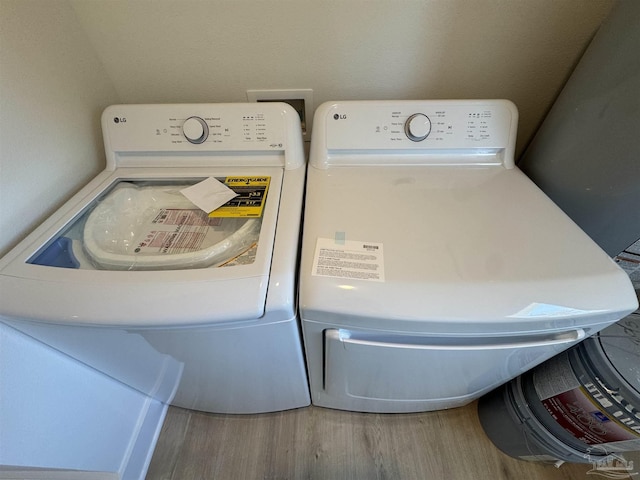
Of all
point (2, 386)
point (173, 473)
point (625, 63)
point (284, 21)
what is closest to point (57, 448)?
point (2, 386)

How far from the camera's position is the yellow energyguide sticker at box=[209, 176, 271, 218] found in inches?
29.3

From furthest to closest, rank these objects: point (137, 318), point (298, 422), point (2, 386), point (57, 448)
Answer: point (298, 422) < point (57, 448) < point (2, 386) < point (137, 318)

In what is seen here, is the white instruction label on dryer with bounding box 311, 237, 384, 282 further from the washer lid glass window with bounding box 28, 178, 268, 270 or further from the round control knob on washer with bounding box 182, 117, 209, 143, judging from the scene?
the round control knob on washer with bounding box 182, 117, 209, 143

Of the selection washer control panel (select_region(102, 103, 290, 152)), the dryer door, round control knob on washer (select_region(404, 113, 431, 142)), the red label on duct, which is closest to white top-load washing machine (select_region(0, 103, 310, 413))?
washer control panel (select_region(102, 103, 290, 152))


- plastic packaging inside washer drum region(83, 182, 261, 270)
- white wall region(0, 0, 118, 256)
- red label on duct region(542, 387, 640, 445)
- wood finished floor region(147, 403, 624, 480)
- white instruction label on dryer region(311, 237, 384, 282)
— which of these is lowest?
wood finished floor region(147, 403, 624, 480)

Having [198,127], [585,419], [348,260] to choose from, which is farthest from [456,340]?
[198,127]

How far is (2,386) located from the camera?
633 mm

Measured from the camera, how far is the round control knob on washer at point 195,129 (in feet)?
2.72

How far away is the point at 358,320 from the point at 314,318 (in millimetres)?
84

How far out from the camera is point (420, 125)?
824 millimetres

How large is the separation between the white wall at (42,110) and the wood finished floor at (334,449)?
935 mm

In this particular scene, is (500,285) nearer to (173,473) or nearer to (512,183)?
(512,183)

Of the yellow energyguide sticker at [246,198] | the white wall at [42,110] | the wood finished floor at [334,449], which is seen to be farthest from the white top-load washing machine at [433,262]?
the white wall at [42,110]

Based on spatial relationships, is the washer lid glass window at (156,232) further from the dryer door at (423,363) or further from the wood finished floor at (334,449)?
the wood finished floor at (334,449)
